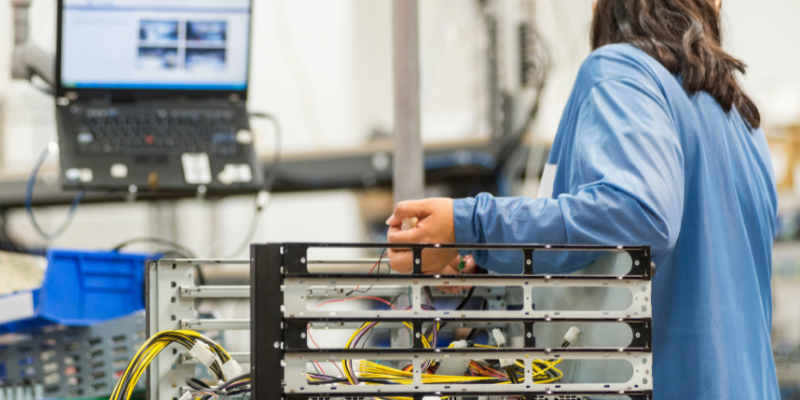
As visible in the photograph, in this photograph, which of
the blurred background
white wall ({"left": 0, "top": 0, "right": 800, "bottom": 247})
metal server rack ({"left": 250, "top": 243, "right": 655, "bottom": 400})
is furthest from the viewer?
white wall ({"left": 0, "top": 0, "right": 800, "bottom": 247})

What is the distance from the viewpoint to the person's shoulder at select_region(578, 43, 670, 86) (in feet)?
2.62

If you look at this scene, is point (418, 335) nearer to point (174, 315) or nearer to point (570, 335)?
point (570, 335)

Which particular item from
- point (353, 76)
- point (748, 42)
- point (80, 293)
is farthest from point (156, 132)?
point (748, 42)

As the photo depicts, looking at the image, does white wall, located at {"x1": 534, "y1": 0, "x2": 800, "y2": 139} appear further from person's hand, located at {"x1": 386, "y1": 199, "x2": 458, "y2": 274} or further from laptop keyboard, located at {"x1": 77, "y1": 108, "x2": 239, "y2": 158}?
person's hand, located at {"x1": 386, "y1": 199, "x2": 458, "y2": 274}

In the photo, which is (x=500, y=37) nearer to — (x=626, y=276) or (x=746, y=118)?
(x=746, y=118)

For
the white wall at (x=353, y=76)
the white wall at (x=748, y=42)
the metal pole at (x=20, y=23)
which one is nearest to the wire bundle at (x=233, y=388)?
the metal pole at (x=20, y=23)

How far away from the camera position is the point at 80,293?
4.00 ft

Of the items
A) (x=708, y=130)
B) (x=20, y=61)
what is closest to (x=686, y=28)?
(x=708, y=130)

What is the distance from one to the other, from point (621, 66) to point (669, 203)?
7.9 inches

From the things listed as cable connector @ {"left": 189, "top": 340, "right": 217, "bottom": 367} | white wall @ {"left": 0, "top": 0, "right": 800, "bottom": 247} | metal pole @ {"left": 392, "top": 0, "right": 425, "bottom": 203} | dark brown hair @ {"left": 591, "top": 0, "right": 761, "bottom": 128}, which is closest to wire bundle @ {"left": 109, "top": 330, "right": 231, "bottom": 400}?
cable connector @ {"left": 189, "top": 340, "right": 217, "bottom": 367}

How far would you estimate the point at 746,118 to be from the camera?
936 mm

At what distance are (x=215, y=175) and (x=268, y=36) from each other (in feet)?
6.93

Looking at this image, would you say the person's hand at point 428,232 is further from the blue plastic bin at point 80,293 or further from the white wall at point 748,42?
the white wall at point 748,42

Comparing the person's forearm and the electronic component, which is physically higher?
the person's forearm
